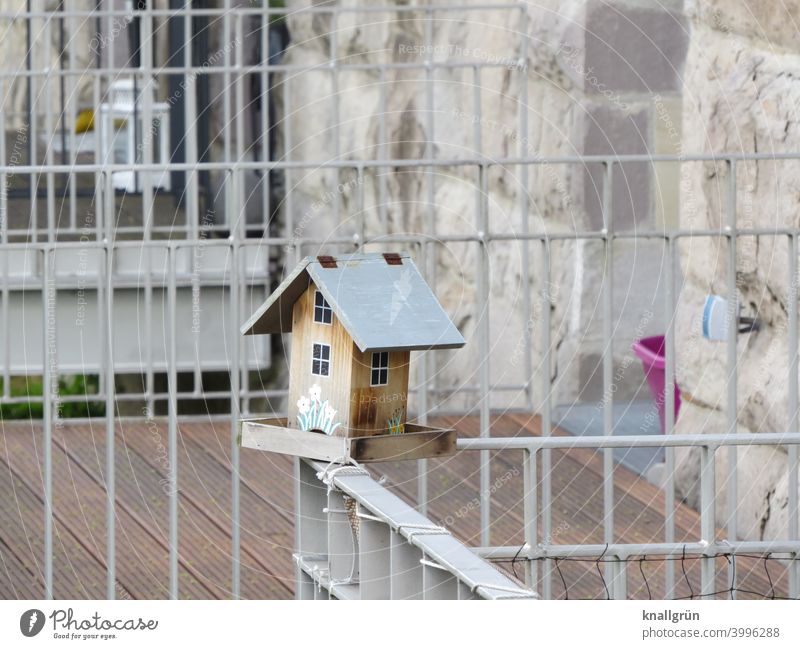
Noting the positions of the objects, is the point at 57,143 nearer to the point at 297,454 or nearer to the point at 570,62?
the point at 570,62

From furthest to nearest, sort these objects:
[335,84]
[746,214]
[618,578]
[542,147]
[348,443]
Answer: [335,84], [542,147], [746,214], [618,578], [348,443]

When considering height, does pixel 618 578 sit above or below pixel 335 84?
below

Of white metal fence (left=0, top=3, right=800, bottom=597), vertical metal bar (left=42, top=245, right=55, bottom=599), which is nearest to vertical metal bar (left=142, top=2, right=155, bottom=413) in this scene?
white metal fence (left=0, top=3, right=800, bottom=597)

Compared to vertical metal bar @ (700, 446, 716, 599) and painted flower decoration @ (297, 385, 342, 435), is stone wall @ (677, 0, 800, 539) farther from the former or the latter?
painted flower decoration @ (297, 385, 342, 435)

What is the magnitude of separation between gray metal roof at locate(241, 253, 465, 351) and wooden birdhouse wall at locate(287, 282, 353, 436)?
41mm

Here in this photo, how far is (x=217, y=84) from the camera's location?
8062 millimetres

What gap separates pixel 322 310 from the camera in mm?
2773

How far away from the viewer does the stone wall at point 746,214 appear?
4664mm

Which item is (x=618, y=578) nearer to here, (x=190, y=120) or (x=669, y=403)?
(x=669, y=403)

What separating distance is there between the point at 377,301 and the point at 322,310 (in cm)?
11

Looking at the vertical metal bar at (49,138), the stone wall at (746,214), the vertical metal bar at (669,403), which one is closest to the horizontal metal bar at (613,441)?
the vertical metal bar at (669,403)

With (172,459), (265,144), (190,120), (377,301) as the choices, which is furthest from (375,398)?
(265,144)

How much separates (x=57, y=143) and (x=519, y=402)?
3.09 meters
